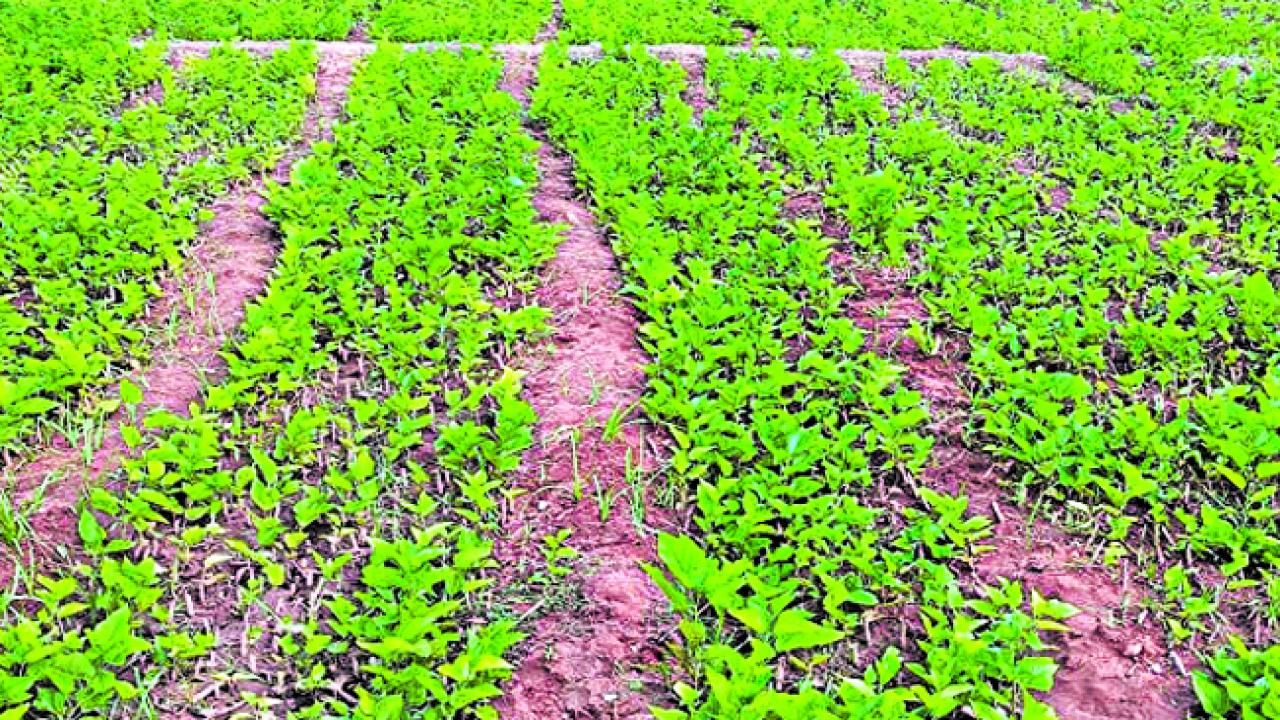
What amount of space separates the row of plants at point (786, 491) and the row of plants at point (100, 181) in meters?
2.59

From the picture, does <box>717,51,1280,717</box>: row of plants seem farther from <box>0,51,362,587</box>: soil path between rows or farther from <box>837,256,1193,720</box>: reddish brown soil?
<box>0,51,362,587</box>: soil path between rows

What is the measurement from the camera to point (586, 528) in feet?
13.0

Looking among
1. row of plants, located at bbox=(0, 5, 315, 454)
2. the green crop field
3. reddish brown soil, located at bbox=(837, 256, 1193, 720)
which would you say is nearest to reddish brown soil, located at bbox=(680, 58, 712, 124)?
the green crop field

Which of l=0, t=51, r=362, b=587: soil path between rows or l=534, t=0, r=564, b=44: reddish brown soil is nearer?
l=0, t=51, r=362, b=587: soil path between rows

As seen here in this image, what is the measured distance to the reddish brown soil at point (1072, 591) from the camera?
330 centimetres

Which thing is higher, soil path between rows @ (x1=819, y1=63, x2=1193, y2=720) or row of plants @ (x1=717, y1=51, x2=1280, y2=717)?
row of plants @ (x1=717, y1=51, x2=1280, y2=717)

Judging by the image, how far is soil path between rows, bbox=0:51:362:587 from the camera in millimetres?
3797

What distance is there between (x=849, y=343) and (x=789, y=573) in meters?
1.58

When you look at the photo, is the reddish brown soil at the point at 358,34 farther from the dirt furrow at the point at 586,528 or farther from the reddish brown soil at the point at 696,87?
the dirt furrow at the point at 586,528

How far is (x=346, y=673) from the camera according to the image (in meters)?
3.29

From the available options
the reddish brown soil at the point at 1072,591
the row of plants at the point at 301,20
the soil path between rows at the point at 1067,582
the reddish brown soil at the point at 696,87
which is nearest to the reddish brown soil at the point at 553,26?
the row of plants at the point at 301,20

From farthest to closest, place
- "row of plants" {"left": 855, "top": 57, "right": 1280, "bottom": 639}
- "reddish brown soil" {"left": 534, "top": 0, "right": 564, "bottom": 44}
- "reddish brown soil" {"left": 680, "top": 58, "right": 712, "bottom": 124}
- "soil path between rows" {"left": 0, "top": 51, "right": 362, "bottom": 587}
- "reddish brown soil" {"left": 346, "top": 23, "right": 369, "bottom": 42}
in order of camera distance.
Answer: "reddish brown soil" {"left": 534, "top": 0, "right": 564, "bottom": 44} < "reddish brown soil" {"left": 346, "top": 23, "right": 369, "bottom": 42} < "reddish brown soil" {"left": 680, "top": 58, "right": 712, "bottom": 124} < "row of plants" {"left": 855, "top": 57, "right": 1280, "bottom": 639} < "soil path between rows" {"left": 0, "top": 51, "right": 362, "bottom": 587}

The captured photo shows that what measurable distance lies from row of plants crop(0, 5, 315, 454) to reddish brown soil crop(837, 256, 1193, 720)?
3.84 meters

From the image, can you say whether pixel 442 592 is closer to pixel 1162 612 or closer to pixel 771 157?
pixel 1162 612
